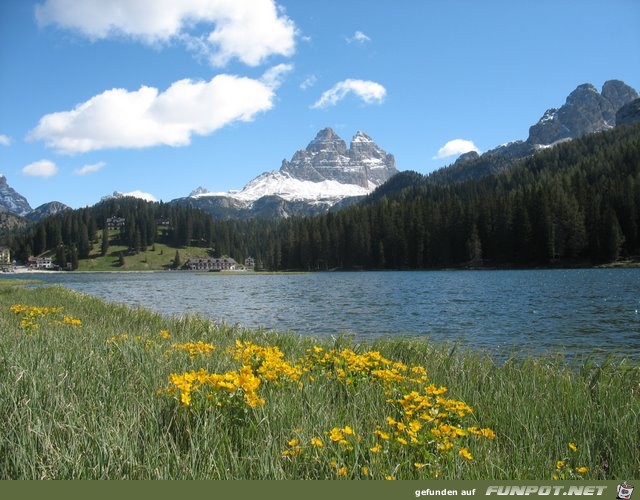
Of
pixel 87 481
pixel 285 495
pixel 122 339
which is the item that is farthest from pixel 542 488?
pixel 122 339

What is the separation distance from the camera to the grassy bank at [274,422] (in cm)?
448

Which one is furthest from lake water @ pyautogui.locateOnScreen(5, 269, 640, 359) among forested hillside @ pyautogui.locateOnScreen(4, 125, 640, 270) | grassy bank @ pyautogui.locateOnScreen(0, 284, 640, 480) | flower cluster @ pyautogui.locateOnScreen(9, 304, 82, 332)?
forested hillside @ pyautogui.locateOnScreen(4, 125, 640, 270)

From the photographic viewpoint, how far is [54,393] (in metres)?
5.75

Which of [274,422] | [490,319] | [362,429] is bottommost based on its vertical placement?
[490,319]

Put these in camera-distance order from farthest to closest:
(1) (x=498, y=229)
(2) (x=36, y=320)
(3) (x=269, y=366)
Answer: (1) (x=498, y=229) → (2) (x=36, y=320) → (3) (x=269, y=366)

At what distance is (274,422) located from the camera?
5438 millimetres

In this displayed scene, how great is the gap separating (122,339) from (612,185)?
134700 millimetres

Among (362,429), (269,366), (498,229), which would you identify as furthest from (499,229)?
(362,429)

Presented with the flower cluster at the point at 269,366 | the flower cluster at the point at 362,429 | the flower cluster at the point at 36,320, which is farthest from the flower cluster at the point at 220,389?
the flower cluster at the point at 36,320

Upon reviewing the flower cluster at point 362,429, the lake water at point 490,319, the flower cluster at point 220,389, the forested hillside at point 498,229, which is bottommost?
the lake water at point 490,319

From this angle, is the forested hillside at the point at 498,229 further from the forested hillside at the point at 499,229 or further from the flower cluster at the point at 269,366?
the flower cluster at the point at 269,366

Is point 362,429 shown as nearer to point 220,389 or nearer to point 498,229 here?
point 220,389

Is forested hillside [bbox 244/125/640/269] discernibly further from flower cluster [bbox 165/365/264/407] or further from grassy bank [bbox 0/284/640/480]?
flower cluster [bbox 165/365/264/407]

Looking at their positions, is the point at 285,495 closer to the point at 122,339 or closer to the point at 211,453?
the point at 211,453
